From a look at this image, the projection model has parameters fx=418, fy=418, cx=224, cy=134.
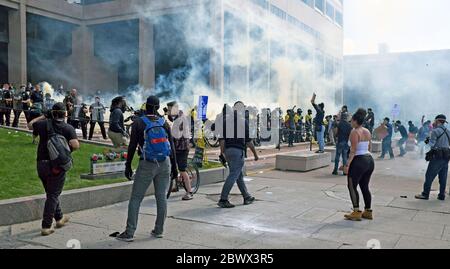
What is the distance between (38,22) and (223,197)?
92.8ft

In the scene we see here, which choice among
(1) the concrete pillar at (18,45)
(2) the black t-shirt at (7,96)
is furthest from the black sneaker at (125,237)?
(1) the concrete pillar at (18,45)

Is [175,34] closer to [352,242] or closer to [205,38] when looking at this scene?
[205,38]

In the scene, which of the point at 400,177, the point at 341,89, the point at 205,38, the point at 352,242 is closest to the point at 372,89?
the point at 341,89

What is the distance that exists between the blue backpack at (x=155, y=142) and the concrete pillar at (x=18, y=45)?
25.4 m

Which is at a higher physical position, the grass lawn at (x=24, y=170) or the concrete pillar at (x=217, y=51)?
the concrete pillar at (x=217, y=51)

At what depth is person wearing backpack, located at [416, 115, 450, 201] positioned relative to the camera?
7418mm

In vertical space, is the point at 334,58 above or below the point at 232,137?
above

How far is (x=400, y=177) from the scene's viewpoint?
1066 cm

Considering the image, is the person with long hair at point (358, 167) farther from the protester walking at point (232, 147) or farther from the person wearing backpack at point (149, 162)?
the person wearing backpack at point (149, 162)

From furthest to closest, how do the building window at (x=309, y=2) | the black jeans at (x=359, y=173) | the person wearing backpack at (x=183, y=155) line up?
1. the building window at (x=309, y=2)
2. the person wearing backpack at (x=183, y=155)
3. the black jeans at (x=359, y=173)

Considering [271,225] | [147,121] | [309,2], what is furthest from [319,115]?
[309,2]

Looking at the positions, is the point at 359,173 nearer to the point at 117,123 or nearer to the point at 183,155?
the point at 183,155

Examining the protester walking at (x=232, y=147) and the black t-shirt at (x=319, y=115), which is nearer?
the protester walking at (x=232, y=147)

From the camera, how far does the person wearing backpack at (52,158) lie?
4.80m
